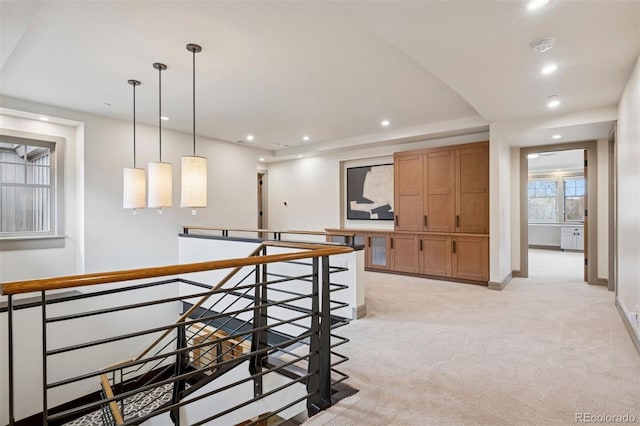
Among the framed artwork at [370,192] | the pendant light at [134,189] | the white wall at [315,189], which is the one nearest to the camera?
the pendant light at [134,189]

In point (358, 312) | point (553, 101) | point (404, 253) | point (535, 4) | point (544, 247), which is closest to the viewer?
point (535, 4)

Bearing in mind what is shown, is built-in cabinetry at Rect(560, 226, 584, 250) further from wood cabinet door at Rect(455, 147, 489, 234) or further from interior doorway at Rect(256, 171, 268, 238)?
interior doorway at Rect(256, 171, 268, 238)

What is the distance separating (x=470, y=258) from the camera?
5316mm

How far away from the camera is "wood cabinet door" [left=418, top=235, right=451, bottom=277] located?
219 inches

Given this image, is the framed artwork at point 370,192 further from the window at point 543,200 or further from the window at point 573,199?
the window at point 573,199

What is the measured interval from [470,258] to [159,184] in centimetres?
466

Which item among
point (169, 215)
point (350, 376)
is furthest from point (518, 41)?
point (169, 215)

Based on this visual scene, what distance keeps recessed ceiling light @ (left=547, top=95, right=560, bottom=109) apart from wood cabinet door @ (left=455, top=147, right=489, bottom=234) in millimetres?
1253

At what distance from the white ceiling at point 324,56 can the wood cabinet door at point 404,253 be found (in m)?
2.25

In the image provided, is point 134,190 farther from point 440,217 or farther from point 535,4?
point 440,217

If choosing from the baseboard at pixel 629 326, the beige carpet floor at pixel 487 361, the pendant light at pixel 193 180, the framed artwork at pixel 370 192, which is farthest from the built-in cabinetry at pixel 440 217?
the pendant light at pixel 193 180

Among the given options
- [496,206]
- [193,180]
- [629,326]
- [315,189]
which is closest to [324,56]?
[193,180]

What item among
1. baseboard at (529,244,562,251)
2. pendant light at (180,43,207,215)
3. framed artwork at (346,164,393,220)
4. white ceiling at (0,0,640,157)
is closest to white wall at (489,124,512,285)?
white ceiling at (0,0,640,157)

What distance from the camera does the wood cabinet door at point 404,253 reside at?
234 inches
